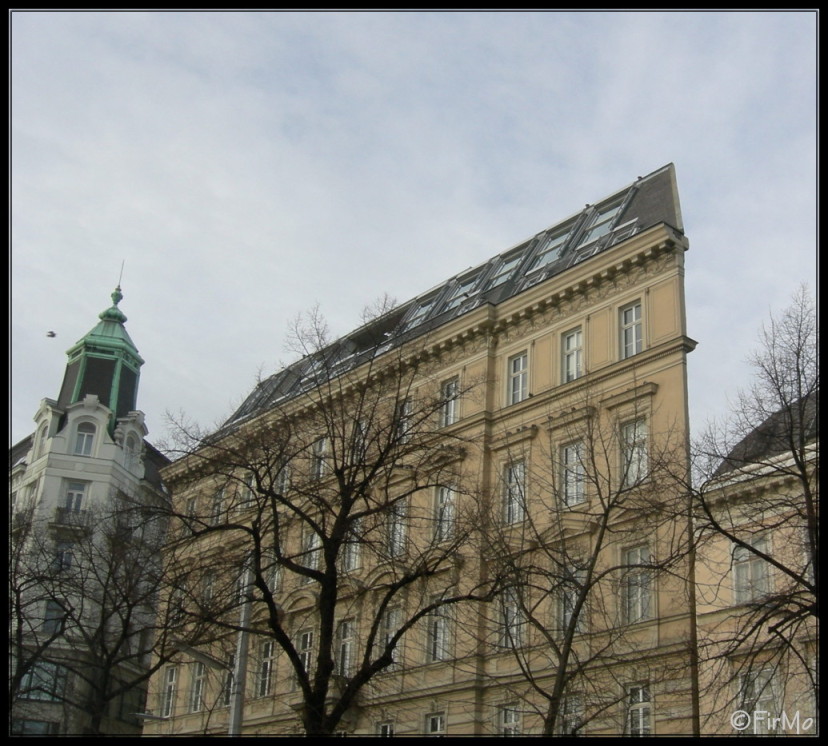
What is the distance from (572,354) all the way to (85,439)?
34.2m

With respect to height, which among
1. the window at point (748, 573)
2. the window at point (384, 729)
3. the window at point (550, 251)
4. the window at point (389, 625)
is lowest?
Answer: the window at point (384, 729)

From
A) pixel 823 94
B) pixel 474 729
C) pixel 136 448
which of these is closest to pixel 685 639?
pixel 474 729

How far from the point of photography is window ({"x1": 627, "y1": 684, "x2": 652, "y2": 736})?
24.0m

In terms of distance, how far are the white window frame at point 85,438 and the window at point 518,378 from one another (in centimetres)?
3099

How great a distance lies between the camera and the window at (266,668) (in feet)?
116

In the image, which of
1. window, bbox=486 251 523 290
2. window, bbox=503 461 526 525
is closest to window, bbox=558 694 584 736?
window, bbox=503 461 526 525

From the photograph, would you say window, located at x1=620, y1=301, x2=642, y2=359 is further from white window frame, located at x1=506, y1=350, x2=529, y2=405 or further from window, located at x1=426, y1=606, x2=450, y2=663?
window, located at x1=426, y1=606, x2=450, y2=663

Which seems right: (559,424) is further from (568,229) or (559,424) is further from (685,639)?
(568,229)

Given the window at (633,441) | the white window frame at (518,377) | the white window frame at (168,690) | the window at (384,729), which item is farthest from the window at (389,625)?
the white window frame at (168,690)

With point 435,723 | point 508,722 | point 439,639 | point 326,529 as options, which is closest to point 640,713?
point 508,722

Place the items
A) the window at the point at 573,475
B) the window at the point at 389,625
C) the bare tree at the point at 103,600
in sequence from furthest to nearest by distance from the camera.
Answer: the window at the point at 389,625 → the window at the point at 573,475 → the bare tree at the point at 103,600

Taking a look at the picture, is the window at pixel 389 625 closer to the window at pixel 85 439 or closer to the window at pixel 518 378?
the window at pixel 518 378

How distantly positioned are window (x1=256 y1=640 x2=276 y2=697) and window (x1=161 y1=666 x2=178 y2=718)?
6.00 meters

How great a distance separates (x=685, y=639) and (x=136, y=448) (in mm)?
40401
